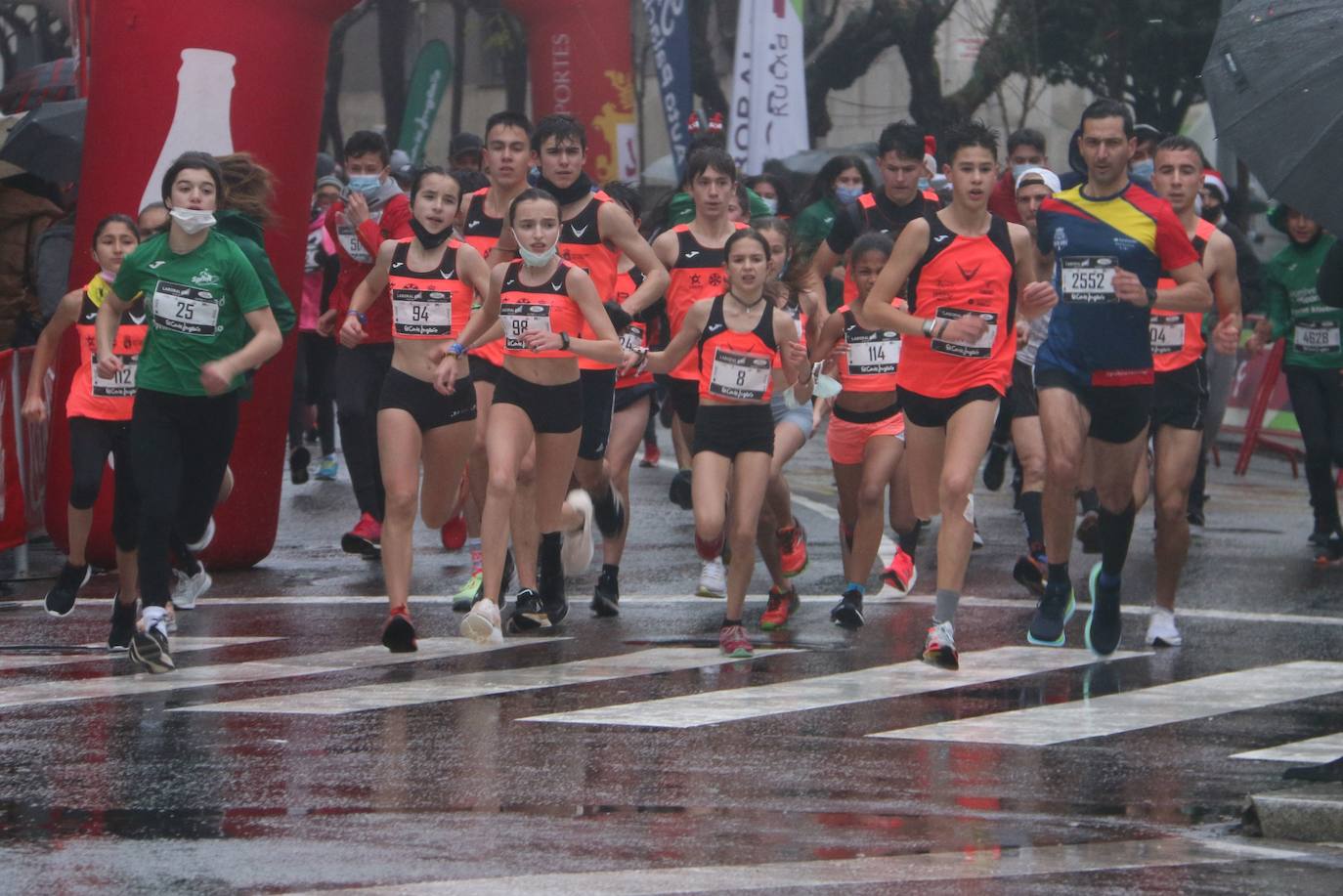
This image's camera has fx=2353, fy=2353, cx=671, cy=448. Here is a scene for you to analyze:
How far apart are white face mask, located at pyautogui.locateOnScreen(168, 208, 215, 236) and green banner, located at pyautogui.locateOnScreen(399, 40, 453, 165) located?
73.0 ft

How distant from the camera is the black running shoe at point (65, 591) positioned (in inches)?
411

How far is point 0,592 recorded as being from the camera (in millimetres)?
11523

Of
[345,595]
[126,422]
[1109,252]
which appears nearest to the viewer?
[1109,252]

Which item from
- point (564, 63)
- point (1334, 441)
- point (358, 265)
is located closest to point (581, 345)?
point (358, 265)

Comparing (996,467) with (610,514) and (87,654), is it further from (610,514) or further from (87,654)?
(87,654)

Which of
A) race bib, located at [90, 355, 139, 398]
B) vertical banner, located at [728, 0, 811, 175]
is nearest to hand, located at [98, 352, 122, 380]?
race bib, located at [90, 355, 139, 398]

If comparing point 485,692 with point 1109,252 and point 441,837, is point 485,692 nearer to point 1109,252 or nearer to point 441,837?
point 441,837

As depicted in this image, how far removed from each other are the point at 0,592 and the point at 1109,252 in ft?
18.7

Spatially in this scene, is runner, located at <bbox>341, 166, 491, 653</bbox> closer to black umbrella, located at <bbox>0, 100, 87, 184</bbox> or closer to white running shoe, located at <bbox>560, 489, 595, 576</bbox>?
white running shoe, located at <bbox>560, 489, 595, 576</bbox>

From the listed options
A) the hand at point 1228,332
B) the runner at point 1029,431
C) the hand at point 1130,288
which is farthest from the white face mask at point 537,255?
Result: the hand at point 1228,332

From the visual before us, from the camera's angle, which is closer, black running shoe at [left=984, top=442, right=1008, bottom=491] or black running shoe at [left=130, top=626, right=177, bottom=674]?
black running shoe at [left=130, top=626, right=177, bottom=674]

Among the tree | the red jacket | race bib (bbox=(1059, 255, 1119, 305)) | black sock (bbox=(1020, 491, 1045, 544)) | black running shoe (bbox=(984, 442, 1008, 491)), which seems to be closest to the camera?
race bib (bbox=(1059, 255, 1119, 305))

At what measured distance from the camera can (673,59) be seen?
2614cm

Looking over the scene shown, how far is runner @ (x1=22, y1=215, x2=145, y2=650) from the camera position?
1049 centimetres
